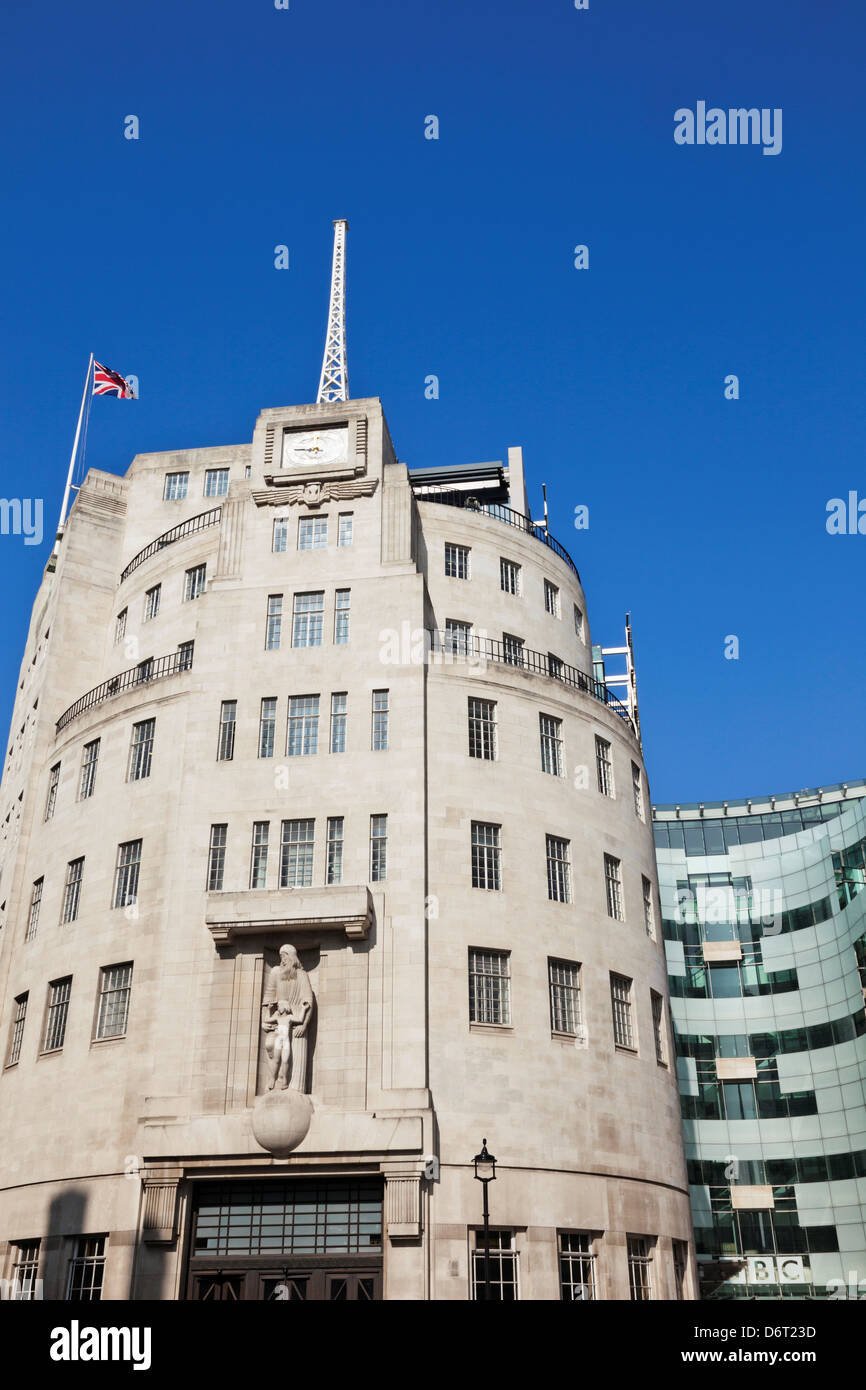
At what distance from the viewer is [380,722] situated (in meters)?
43.8

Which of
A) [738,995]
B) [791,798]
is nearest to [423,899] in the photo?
[738,995]

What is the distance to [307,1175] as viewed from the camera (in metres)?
36.9

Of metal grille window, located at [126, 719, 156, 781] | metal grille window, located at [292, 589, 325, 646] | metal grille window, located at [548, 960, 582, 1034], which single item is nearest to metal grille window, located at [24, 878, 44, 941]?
metal grille window, located at [126, 719, 156, 781]

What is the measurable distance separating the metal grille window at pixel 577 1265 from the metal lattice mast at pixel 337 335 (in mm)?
42981

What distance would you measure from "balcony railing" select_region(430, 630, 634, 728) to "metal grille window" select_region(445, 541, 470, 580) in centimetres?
287

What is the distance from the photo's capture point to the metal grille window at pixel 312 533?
48125 mm

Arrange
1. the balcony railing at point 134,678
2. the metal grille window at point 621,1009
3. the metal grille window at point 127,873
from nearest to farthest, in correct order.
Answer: the metal grille window at point 621,1009 → the metal grille window at point 127,873 → the balcony railing at point 134,678

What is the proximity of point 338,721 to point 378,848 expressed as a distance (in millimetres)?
5348

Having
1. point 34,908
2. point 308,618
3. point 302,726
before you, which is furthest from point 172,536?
point 34,908

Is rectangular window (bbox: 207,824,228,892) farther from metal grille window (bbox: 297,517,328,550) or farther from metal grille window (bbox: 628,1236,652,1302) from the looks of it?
metal grille window (bbox: 628,1236,652,1302)

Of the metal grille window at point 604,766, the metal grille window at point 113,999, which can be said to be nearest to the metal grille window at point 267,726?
the metal grille window at point 113,999

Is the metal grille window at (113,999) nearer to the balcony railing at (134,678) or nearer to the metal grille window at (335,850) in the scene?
the metal grille window at (335,850)

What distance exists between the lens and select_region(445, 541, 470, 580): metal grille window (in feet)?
167
